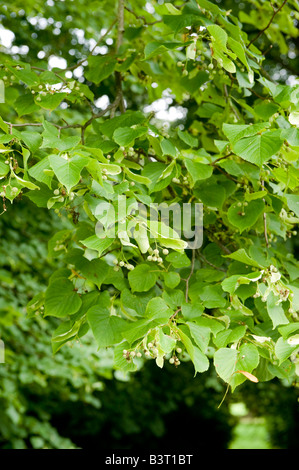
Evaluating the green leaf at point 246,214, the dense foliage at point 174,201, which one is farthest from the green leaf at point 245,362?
the green leaf at point 246,214

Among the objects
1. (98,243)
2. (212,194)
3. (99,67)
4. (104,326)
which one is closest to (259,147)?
(212,194)

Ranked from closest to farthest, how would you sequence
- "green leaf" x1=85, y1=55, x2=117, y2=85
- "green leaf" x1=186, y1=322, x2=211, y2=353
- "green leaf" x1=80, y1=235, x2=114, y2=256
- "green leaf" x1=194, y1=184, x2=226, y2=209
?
"green leaf" x1=80, y1=235, x2=114, y2=256 < "green leaf" x1=186, y1=322, x2=211, y2=353 < "green leaf" x1=194, y1=184, x2=226, y2=209 < "green leaf" x1=85, y1=55, x2=117, y2=85

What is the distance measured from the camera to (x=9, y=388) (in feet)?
12.0

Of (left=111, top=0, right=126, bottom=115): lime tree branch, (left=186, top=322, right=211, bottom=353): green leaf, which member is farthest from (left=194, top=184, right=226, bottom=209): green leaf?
(left=111, top=0, right=126, bottom=115): lime tree branch

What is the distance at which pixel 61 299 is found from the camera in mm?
1695

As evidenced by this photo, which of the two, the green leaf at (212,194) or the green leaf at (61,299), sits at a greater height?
the green leaf at (212,194)

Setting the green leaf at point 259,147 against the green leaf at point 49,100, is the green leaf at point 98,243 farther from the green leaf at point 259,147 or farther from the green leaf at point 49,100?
the green leaf at point 49,100

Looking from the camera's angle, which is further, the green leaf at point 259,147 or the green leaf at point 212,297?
the green leaf at point 212,297

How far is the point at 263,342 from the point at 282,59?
222 inches

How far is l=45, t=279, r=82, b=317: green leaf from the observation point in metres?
1.66

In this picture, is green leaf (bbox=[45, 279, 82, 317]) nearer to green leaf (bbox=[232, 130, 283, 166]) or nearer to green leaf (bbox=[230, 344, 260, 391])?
green leaf (bbox=[230, 344, 260, 391])

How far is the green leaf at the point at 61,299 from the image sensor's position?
5.46 ft
